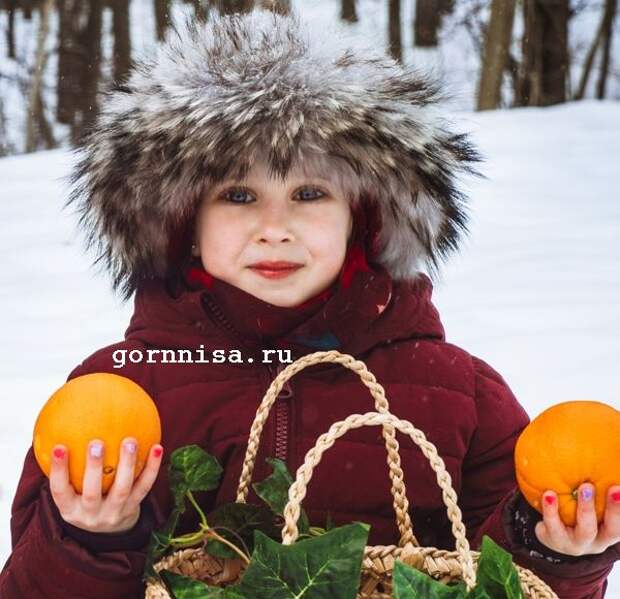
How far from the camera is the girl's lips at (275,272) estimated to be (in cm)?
181

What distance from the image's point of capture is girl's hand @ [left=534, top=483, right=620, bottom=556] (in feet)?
4.88

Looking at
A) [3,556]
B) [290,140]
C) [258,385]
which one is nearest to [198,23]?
[290,140]

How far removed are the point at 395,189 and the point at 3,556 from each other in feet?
3.99

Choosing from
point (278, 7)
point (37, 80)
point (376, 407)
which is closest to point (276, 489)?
point (376, 407)

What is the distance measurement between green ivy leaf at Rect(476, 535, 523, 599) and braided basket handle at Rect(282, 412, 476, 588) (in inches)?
0.9

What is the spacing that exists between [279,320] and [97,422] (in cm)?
48

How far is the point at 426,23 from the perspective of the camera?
13961mm

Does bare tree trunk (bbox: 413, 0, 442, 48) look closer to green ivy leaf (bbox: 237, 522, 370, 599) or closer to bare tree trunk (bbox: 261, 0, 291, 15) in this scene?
bare tree trunk (bbox: 261, 0, 291, 15)

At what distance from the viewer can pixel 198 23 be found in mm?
2150

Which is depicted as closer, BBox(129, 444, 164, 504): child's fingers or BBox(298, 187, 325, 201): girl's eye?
BBox(129, 444, 164, 504): child's fingers

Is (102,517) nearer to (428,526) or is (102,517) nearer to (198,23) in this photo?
(428,526)

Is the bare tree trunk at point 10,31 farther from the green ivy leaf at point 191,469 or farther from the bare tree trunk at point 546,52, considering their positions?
the green ivy leaf at point 191,469

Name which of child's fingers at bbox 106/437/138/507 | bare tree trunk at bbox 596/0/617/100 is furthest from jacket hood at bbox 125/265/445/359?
bare tree trunk at bbox 596/0/617/100
